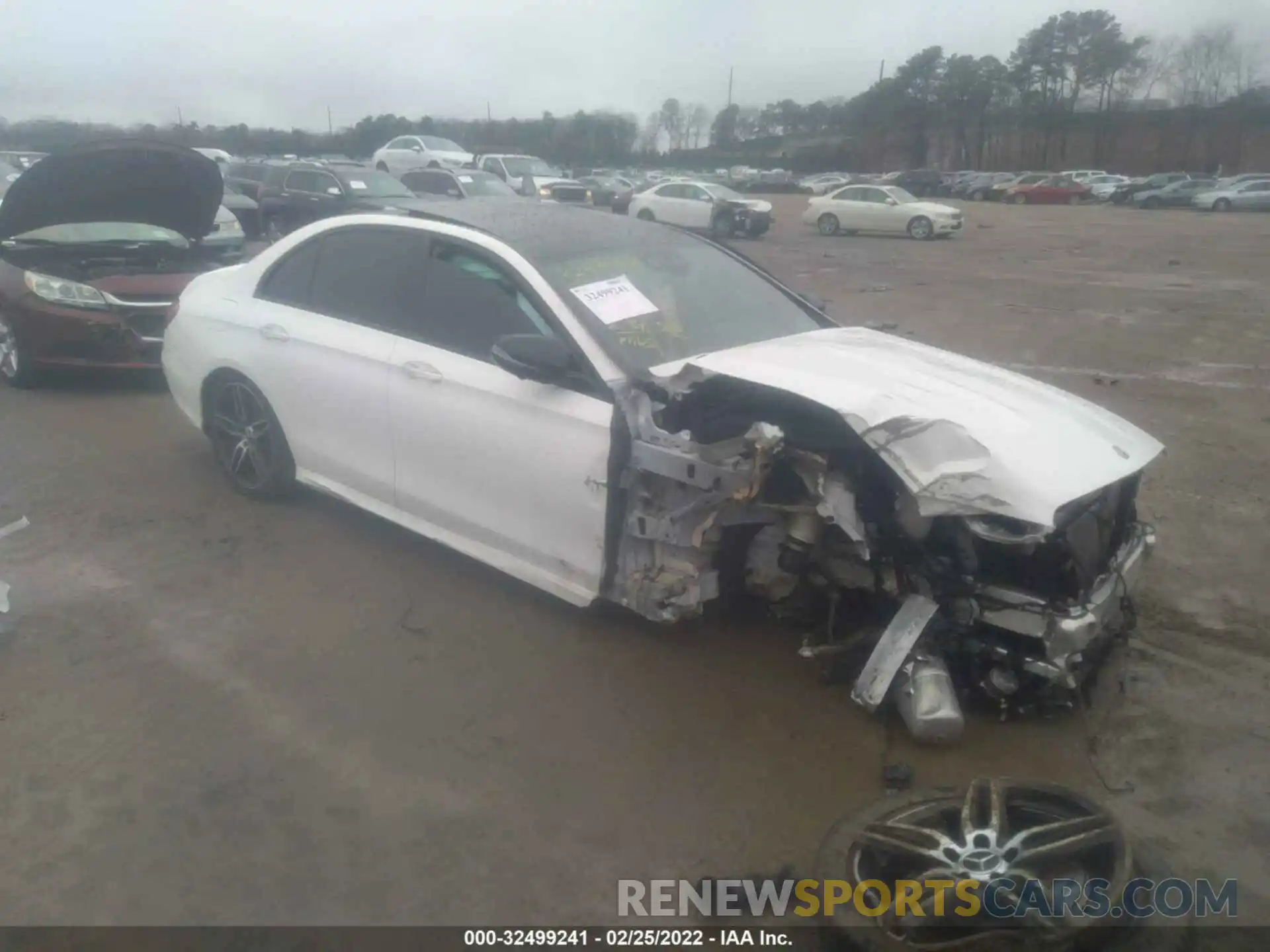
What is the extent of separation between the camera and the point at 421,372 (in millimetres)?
4387

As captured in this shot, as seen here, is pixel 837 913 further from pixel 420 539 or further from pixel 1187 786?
pixel 420 539

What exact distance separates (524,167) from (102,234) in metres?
21.1

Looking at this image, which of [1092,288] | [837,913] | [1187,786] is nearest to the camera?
[837,913]

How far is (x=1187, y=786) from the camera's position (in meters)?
3.30

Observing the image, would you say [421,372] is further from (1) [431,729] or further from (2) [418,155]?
(2) [418,155]

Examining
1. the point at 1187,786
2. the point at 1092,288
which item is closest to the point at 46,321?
the point at 1187,786

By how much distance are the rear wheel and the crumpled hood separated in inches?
941

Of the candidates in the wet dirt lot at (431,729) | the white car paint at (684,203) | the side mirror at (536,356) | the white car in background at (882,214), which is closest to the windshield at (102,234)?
the wet dirt lot at (431,729)

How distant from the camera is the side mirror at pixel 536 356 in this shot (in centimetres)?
387

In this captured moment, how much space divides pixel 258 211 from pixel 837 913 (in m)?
19.3

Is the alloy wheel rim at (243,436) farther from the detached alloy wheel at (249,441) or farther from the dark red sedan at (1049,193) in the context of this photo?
the dark red sedan at (1049,193)

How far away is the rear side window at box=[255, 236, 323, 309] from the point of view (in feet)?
16.9

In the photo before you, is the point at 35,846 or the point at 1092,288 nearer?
the point at 35,846

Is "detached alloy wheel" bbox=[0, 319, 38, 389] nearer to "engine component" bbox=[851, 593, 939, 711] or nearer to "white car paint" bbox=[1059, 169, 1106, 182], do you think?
"engine component" bbox=[851, 593, 939, 711]
